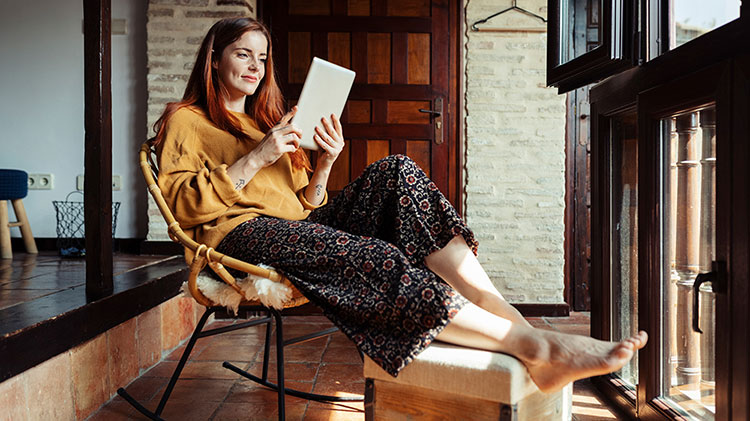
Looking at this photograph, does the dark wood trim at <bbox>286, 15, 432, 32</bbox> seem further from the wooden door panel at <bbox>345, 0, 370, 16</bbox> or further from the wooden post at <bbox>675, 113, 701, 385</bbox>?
the wooden post at <bbox>675, 113, 701, 385</bbox>

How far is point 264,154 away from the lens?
1.69 m

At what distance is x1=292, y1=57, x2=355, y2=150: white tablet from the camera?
1.69 meters

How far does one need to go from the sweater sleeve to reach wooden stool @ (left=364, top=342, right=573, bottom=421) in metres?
0.70

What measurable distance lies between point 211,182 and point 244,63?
44cm

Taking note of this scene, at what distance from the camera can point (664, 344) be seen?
1536mm

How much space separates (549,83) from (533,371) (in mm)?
1278

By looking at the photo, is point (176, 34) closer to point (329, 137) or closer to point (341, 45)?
point (341, 45)

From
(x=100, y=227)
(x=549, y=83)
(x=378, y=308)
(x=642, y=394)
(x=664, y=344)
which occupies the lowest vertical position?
(x=642, y=394)

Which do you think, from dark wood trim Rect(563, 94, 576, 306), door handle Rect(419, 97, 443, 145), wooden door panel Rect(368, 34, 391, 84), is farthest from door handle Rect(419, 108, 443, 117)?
dark wood trim Rect(563, 94, 576, 306)

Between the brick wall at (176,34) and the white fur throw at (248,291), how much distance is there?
193cm

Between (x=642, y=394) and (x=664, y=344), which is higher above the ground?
(x=664, y=344)

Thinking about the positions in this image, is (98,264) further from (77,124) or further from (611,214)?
(77,124)

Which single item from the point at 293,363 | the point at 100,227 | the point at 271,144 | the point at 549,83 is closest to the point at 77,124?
the point at 100,227

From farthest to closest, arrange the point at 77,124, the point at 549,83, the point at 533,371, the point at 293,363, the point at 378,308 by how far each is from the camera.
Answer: the point at 77,124 < the point at 293,363 < the point at 549,83 < the point at 378,308 < the point at 533,371
